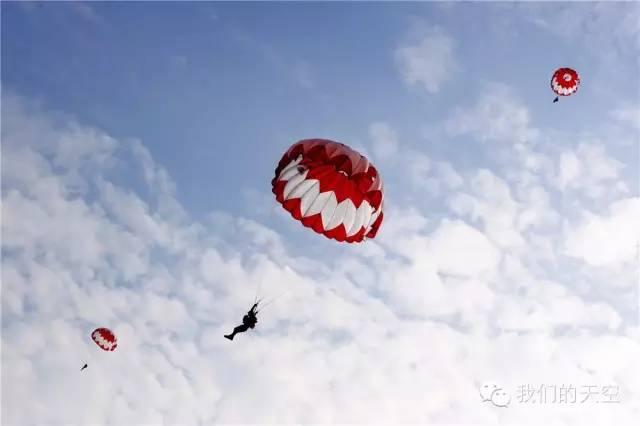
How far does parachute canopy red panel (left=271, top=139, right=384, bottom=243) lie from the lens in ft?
59.0

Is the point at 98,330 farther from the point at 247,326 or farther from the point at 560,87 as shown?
the point at 560,87

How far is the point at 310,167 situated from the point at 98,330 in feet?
58.4

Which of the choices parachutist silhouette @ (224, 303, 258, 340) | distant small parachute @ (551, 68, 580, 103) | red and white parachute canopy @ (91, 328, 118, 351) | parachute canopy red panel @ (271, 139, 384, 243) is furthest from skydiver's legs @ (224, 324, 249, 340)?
distant small parachute @ (551, 68, 580, 103)

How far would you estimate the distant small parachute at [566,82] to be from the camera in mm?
23578

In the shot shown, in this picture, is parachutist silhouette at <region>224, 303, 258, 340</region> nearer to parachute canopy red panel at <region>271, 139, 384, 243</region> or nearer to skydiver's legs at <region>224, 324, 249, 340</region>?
skydiver's legs at <region>224, 324, 249, 340</region>

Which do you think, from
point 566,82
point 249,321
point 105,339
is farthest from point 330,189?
point 105,339

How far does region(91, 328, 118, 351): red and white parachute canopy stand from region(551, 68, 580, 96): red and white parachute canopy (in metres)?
24.4

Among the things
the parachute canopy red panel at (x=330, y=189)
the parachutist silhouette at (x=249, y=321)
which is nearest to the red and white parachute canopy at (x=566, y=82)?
the parachute canopy red panel at (x=330, y=189)

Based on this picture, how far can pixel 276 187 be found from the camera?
61.7 ft

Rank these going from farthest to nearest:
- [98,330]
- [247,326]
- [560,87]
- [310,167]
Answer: [98,330], [560,87], [247,326], [310,167]

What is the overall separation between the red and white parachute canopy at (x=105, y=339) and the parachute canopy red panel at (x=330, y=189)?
15.6m

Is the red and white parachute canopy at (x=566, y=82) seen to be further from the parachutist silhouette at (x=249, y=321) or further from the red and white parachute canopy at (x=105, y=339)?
the red and white parachute canopy at (x=105, y=339)

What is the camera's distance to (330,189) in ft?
59.9

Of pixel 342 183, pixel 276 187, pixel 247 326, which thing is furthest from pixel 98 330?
pixel 342 183
